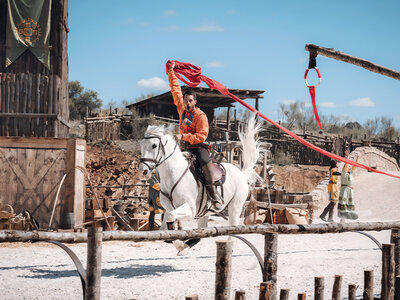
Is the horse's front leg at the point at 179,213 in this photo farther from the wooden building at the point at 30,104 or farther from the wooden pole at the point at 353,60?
the wooden building at the point at 30,104

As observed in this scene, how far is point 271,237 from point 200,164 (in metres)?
2.85

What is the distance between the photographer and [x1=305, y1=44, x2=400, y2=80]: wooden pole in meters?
4.27

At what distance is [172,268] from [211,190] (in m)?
1.32

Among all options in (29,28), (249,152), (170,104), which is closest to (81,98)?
(170,104)

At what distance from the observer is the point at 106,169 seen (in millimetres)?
22031

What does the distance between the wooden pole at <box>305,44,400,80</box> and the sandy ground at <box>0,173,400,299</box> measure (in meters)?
2.72

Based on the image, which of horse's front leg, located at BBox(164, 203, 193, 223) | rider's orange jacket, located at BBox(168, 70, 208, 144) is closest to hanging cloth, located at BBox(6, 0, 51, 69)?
rider's orange jacket, located at BBox(168, 70, 208, 144)

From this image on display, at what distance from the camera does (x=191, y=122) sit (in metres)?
6.55

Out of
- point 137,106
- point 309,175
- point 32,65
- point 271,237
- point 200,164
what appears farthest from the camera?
point 137,106

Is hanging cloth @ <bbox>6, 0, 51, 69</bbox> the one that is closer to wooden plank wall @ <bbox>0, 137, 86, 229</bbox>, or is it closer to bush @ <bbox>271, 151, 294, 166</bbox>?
wooden plank wall @ <bbox>0, 137, 86, 229</bbox>

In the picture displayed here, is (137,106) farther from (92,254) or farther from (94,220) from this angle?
(92,254)

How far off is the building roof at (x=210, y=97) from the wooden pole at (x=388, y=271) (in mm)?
20025

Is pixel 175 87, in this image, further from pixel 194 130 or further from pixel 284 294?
pixel 284 294

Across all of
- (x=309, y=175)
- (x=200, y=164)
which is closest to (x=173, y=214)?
(x=200, y=164)
